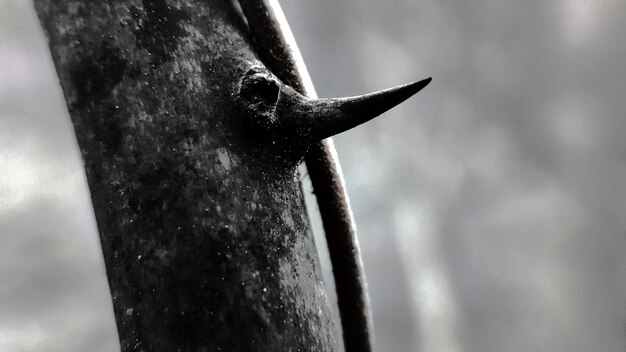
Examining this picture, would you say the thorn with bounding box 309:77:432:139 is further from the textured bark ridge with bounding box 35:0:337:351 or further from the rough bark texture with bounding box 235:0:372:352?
the rough bark texture with bounding box 235:0:372:352

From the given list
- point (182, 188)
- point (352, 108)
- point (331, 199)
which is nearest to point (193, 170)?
point (182, 188)

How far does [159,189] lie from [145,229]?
0.09 m

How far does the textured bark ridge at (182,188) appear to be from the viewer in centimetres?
121

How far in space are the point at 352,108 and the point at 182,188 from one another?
428 mm

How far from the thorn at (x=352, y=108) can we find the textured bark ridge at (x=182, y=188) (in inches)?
4.5

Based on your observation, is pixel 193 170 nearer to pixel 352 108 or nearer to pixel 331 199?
pixel 352 108

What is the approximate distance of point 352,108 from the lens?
1395 millimetres

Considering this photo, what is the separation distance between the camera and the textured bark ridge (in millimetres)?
1211

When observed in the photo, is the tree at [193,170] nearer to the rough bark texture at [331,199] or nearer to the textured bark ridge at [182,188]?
the textured bark ridge at [182,188]

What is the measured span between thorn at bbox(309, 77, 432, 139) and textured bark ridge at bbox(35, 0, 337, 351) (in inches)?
4.5

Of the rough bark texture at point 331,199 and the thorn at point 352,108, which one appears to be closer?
the thorn at point 352,108

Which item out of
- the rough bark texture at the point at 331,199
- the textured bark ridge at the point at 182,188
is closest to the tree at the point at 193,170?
the textured bark ridge at the point at 182,188

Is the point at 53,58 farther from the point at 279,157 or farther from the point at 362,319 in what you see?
the point at 362,319

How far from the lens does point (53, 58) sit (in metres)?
1.38
